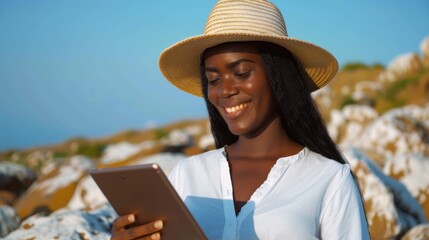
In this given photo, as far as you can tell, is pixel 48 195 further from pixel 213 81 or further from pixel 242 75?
pixel 242 75

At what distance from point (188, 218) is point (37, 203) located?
5330 mm

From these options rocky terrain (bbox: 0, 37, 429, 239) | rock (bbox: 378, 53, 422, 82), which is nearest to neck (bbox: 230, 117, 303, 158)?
rocky terrain (bbox: 0, 37, 429, 239)

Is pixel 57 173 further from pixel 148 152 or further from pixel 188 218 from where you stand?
pixel 188 218

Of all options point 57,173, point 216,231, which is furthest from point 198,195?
point 57,173

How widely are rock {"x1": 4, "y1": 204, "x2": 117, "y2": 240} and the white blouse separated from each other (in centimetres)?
95

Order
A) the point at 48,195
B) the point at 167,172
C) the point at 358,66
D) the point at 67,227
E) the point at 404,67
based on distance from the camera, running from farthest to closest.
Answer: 1. the point at 358,66
2. the point at 404,67
3. the point at 48,195
4. the point at 167,172
5. the point at 67,227

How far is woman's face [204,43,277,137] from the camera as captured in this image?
303cm

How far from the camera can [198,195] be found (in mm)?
3115

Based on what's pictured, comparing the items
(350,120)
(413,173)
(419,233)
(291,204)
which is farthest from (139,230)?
(350,120)

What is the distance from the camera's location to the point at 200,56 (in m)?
3.46

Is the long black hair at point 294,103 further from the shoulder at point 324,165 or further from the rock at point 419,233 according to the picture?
the rock at point 419,233

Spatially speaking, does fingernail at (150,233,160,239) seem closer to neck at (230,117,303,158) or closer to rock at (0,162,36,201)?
neck at (230,117,303,158)

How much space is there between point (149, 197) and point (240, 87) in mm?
786

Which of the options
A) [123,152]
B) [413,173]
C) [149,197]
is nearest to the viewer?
[149,197]
